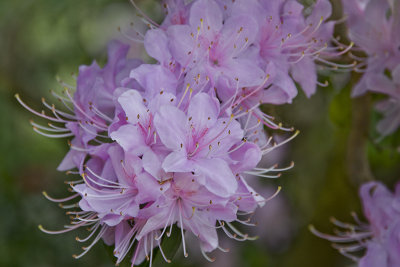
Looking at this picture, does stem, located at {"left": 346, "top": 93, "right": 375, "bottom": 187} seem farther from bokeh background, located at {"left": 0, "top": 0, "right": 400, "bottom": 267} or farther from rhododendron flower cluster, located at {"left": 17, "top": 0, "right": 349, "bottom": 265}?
rhododendron flower cluster, located at {"left": 17, "top": 0, "right": 349, "bottom": 265}

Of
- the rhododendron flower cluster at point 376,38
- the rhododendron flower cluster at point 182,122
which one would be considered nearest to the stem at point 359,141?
the rhododendron flower cluster at point 376,38

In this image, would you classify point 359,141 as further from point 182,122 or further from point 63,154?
point 63,154

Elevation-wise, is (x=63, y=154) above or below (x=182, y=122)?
below

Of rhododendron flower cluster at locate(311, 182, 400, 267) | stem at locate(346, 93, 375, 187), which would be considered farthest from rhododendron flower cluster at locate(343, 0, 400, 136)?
rhododendron flower cluster at locate(311, 182, 400, 267)

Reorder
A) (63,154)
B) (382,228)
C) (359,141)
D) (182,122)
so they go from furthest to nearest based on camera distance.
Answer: (63,154) < (359,141) < (382,228) < (182,122)

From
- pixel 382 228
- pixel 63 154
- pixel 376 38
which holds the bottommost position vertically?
pixel 63 154

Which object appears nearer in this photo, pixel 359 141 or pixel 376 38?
pixel 376 38

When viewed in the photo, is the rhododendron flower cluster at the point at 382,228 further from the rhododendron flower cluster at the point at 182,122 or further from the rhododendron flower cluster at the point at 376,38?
the rhododendron flower cluster at the point at 182,122

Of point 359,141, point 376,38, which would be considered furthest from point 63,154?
point 376,38
